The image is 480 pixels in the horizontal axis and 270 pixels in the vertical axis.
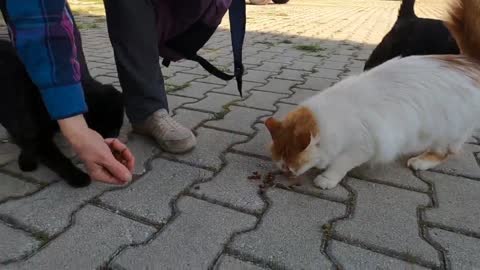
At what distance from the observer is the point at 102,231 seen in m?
1.34

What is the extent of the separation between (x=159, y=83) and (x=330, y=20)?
5.77 m

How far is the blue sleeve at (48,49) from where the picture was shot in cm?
106

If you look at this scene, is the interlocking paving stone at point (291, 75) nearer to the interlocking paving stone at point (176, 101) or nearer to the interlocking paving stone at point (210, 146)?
the interlocking paving stone at point (176, 101)

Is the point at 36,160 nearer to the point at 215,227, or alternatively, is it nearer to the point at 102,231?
the point at 102,231

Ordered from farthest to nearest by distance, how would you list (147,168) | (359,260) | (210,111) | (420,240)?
(210,111) → (147,168) → (420,240) → (359,260)

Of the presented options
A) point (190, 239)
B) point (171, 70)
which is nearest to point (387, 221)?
point (190, 239)

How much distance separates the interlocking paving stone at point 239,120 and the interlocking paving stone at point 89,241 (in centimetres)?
94

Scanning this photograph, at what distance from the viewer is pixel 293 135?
1605 mm

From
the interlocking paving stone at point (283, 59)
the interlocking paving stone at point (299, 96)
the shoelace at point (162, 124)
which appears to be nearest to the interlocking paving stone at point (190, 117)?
the shoelace at point (162, 124)

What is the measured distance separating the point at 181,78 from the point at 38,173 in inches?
62.8

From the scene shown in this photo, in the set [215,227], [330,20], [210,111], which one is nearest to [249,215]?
[215,227]

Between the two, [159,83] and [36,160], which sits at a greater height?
[159,83]

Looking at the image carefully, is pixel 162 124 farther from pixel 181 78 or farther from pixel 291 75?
pixel 291 75

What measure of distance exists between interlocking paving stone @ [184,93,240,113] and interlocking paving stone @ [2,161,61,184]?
1.00m
